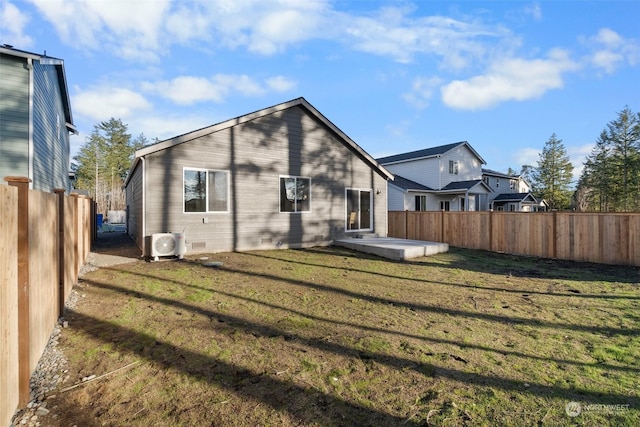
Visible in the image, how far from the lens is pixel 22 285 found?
A: 7.88 ft

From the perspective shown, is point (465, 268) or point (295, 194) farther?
point (295, 194)

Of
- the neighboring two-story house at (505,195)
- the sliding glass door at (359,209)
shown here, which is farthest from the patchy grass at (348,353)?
the neighboring two-story house at (505,195)

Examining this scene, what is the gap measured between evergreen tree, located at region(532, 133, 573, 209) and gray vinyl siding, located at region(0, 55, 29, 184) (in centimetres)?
4873

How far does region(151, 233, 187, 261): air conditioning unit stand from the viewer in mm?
8469

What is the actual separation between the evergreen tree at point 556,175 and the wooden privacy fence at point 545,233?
3475cm

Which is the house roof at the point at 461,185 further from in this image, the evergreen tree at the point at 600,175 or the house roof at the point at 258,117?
the evergreen tree at the point at 600,175

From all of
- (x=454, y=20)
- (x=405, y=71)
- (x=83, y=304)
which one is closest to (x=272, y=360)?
(x=83, y=304)

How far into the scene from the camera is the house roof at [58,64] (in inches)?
340

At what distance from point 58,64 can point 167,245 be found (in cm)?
774

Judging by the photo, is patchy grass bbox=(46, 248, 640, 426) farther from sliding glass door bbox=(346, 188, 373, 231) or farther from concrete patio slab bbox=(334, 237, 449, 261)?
sliding glass door bbox=(346, 188, 373, 231)

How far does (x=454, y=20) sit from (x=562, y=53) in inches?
289

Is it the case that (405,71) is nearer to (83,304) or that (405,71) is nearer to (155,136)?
(83,304)

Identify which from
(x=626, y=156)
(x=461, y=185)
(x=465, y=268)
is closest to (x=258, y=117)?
(x=465, y=268)

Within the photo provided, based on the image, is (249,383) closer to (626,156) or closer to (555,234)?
(555,234)
